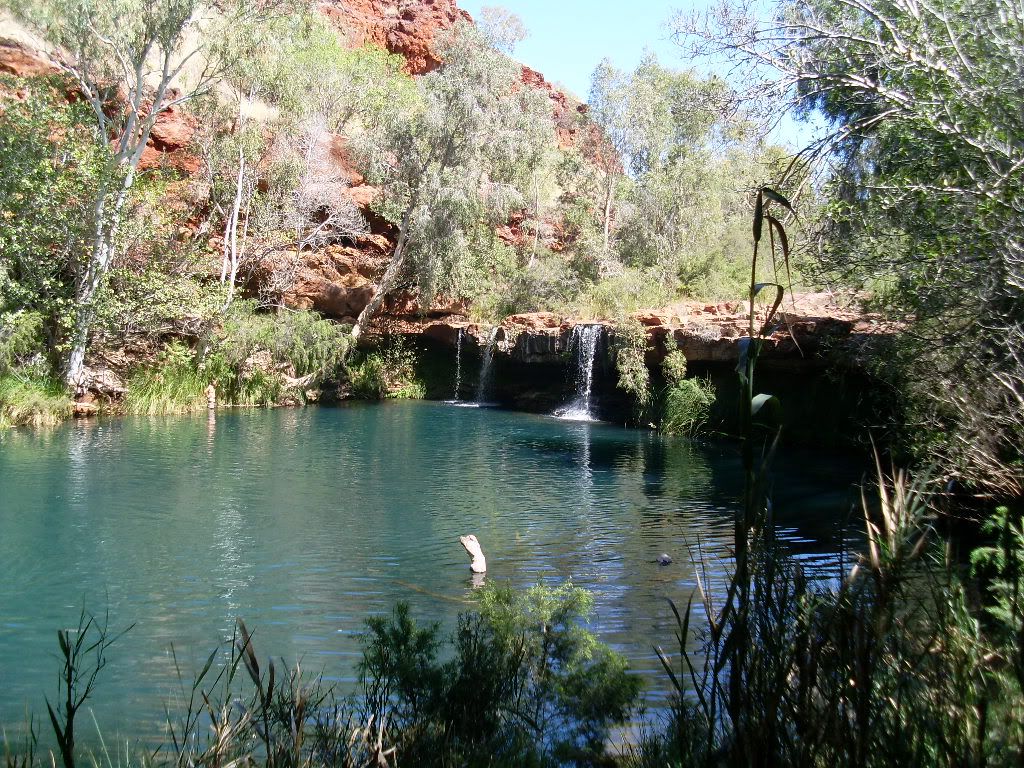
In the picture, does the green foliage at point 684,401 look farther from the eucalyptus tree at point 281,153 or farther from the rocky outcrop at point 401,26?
the rocky outcrop at point 401,26

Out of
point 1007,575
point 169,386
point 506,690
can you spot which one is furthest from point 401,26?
point 1007,575

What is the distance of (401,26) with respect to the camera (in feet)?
136

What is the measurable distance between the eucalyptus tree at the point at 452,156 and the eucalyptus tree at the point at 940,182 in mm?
15199

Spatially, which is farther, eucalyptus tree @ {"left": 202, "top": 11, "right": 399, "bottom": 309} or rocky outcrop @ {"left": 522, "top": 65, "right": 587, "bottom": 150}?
rocky outcrop @ {"left": 522, "top": 65, "right": 587, "bottom": 150}

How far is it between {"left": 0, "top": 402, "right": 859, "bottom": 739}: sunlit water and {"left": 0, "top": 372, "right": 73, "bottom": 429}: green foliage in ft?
2.60

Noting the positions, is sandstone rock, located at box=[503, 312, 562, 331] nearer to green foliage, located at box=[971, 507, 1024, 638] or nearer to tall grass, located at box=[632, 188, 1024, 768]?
green foliage, located at box=[971, 507, 1024, 638]

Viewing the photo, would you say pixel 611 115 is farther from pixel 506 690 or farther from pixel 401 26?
pixel 506 690

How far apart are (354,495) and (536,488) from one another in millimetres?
2768

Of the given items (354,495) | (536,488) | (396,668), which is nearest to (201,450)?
(354,495)

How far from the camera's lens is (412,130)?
2419cm

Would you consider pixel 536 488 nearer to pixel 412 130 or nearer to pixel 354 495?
pixel 354 495

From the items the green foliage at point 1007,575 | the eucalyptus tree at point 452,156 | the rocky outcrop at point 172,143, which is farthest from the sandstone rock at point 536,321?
the green foliage at point 1007,575

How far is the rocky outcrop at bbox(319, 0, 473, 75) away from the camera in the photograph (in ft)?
134

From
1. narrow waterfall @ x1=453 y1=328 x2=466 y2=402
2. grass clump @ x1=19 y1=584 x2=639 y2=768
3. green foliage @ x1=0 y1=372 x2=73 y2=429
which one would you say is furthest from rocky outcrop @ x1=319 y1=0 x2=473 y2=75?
grass clump @ x1=19 y1=584 x2=639 y2=768
